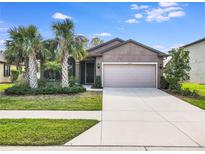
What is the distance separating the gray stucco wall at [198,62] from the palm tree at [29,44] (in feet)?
62.7

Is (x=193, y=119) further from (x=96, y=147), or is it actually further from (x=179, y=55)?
(x=179, y=55)

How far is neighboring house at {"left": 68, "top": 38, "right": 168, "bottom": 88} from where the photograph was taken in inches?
778

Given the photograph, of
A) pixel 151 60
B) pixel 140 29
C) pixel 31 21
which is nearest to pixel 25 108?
pixel 31 21

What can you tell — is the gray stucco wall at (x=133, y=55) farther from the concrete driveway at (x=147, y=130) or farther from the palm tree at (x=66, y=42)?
the concrete driveway at (x=147, y=130)

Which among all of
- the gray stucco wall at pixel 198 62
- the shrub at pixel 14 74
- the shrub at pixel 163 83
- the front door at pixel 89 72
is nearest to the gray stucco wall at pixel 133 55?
the shrub at pixel 163 83

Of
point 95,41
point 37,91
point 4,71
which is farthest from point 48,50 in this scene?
point 95,41

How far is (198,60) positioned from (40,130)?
979 inches

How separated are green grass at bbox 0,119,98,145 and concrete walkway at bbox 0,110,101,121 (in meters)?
0.71

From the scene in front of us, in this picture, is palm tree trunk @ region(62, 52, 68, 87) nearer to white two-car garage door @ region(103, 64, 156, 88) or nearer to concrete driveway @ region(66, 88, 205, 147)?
white two-car garage door @ region(103, 64, 156, 88)

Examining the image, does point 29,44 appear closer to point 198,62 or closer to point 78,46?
point 78,46

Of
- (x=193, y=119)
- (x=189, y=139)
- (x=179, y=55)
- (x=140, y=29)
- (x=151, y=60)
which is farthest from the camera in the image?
(x=140, y=29)

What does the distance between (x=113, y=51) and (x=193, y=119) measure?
12.6 m

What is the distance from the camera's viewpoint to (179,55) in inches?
665

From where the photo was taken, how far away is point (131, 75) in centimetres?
2011
